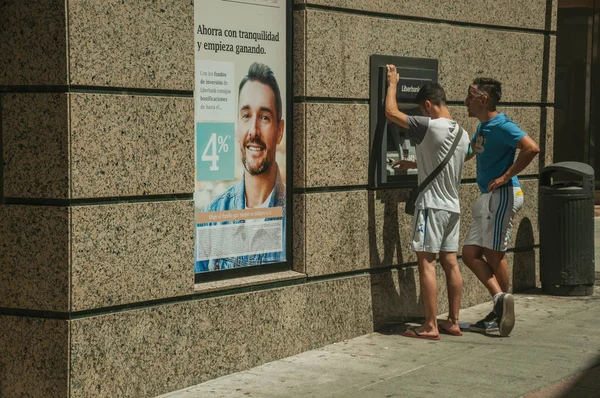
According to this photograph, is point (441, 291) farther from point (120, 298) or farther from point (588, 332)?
point (120, 298)

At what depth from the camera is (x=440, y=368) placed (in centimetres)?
686

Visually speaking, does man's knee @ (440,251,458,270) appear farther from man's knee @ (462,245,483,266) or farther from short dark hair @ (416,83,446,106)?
short dark hair @ (416,83,446,106)

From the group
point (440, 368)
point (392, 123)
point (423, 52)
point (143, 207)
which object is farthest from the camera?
point (423, 52)

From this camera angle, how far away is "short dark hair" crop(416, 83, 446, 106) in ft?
25.7

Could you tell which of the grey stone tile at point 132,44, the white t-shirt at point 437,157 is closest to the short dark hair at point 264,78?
the grey stone tile at point 132,44

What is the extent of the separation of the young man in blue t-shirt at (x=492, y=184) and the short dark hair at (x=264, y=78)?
1797 mm

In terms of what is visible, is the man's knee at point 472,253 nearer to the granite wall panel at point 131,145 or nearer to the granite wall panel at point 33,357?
the granite wall panel at point 131,145

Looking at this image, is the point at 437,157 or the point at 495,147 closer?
the point at 437,157

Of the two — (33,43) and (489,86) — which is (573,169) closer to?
(489,86)

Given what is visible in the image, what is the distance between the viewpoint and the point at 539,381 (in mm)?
6535

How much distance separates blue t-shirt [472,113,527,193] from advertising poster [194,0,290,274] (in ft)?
5.99

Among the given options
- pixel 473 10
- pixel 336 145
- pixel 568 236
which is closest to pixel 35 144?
pixel 336 145

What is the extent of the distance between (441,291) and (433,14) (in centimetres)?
221

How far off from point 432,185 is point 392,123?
2.14ft
